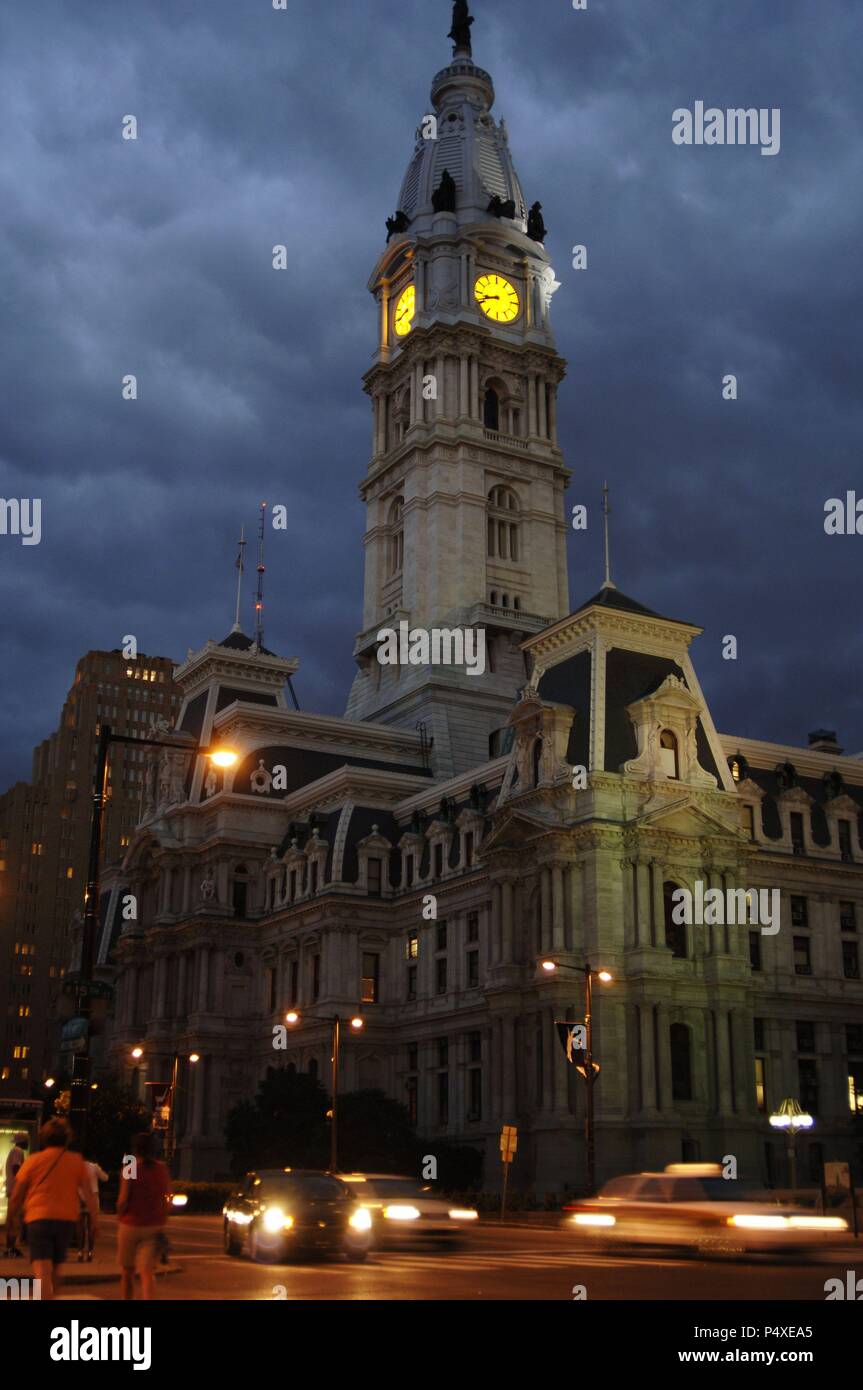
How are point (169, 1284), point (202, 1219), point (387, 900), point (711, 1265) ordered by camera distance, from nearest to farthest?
point (169, 1284) → point (711, 1265) → point (202, 1219) → point (387, 900)

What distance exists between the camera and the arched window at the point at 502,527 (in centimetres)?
10694

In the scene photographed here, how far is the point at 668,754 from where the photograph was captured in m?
69.0

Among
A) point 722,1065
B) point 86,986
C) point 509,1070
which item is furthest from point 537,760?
point 86,986

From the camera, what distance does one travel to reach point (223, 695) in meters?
102

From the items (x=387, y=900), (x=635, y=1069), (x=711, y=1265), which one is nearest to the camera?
(x=711, y=1265)

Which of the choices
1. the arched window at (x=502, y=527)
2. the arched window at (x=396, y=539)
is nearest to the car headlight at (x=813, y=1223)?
the arched window at (x=502, y=527)

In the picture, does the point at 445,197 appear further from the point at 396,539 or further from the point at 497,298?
the point at 396,539

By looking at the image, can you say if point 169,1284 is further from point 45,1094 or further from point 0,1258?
point 45,1094

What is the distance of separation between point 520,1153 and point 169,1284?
149ft

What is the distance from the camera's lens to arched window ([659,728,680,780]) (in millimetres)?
68500

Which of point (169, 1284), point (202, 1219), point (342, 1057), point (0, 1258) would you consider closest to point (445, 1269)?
point (169, 1284)

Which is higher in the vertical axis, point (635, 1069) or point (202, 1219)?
point (635, 1069)

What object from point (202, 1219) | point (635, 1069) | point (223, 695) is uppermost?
point (223, 695)

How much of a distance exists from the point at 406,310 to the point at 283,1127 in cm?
6863
